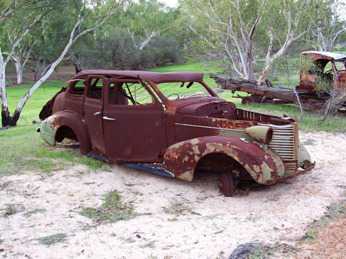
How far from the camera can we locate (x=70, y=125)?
332 inches

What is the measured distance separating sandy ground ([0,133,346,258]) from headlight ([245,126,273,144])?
823 mm

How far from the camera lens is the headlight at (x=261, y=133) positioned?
6551 millimetres

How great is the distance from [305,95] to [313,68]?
995mm

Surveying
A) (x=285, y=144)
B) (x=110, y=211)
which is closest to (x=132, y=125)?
(x=110, y=211)

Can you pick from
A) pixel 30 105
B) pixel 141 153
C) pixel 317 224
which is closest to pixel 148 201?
pixel 141 153

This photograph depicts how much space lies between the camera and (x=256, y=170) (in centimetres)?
638

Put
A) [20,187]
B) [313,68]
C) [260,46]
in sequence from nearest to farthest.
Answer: [20,187]
[313,68]
[260,46]

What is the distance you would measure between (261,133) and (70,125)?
11.8 feet

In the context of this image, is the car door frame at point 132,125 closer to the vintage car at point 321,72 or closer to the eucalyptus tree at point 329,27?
the vintage car at point 321,72

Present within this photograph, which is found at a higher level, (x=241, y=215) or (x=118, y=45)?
(x=118, y=45)

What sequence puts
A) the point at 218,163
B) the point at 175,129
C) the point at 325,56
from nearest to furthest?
the point at 218,163 → the point at 175,129 → the point at 325,56

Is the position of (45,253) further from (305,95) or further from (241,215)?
(305,95)

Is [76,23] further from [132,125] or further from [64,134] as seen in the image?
[132,125]

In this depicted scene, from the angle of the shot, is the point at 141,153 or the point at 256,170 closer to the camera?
the point at 256,170
